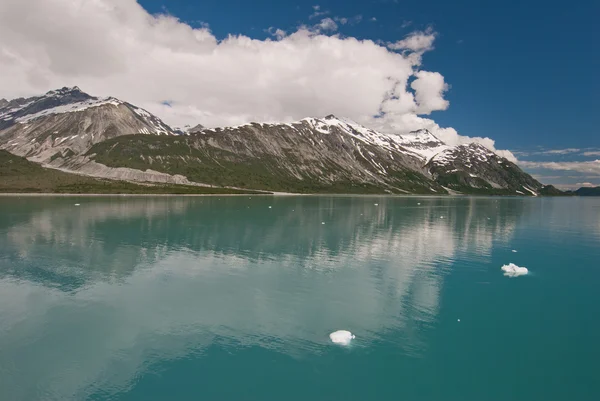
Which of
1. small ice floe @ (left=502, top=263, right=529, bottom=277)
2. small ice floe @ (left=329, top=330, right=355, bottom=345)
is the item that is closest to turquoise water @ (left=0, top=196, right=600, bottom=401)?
small ice floe @ (left=329, top=330, right=355, bottom=345)

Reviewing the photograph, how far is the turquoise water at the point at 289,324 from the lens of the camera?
898 inches

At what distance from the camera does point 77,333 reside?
28.8 metres

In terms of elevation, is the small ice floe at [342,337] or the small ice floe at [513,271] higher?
the small ice floe at [513,271]

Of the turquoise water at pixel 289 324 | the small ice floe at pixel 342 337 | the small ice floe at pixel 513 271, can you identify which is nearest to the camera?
the turquoise water at pixel 289 324

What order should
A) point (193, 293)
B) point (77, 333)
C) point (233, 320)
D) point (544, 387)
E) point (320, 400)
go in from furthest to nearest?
point (193, 293), point (233, 320), point (77, 333), point (544, 387), point (320, 400)

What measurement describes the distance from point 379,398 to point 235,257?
128 ft

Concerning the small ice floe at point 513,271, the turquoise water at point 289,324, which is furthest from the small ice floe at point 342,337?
the small ice floe at point 513,271

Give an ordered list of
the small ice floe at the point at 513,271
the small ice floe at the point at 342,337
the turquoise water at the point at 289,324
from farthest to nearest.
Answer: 1. the small ice floe at the point at 513,271
2. the small ice floe at the point at 342,337
3. the turquoise water at the point at 289,324

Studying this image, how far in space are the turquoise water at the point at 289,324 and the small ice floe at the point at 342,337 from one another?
→ 52cm

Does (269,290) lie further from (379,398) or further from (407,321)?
(379,398)

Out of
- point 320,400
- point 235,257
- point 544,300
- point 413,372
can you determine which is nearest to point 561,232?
point 544,300

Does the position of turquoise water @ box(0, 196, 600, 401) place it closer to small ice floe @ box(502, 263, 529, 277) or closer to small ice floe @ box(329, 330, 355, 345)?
small ice floe @ box(329, 330, 355, 345)

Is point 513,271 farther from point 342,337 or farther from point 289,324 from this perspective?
point 289,324

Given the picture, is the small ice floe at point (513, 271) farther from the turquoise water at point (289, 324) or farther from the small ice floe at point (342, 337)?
the small ice floe at point (342, 337)
